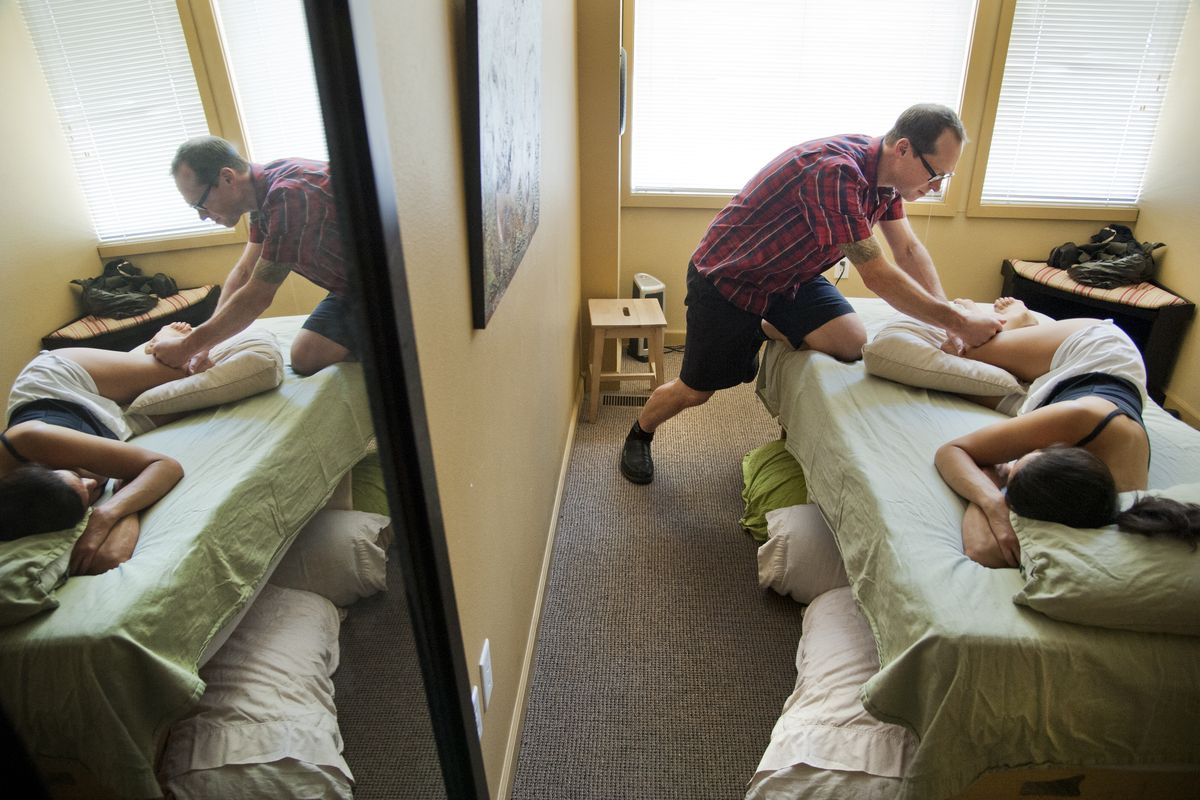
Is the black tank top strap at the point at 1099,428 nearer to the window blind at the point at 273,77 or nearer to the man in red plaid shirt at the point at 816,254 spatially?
the man in red plaid shirt at the point at 816,254

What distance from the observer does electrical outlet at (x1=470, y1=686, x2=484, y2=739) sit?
3.93 ft

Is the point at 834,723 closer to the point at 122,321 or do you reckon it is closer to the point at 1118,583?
the point at 1118,583

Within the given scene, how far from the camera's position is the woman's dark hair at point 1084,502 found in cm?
125

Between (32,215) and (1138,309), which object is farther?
(1138,309)

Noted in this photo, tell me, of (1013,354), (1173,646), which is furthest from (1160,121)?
(1173,646)

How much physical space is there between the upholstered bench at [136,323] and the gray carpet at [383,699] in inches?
14.8

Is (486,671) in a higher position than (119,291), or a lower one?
lower

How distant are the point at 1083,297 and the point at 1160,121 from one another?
0.98 metres

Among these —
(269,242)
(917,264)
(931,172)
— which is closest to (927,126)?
(931,172)

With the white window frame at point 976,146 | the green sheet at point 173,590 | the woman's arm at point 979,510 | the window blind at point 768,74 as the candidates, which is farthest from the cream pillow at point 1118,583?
the window blind at point 768,74

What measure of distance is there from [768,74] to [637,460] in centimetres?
207

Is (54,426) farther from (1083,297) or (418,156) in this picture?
(1083,297)

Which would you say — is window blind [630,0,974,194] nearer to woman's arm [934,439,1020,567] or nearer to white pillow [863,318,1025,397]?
white pillow [863,318,1025,397]

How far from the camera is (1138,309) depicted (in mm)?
3123
